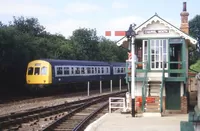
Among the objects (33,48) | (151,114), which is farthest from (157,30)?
(33,48)

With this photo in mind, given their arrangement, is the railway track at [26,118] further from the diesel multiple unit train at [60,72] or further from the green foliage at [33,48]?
the green foliage at [33,48]

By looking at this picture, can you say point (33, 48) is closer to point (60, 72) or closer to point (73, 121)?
point (60, 72)

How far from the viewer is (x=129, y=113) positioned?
1656 centimetres

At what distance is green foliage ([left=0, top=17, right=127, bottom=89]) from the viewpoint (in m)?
28.1

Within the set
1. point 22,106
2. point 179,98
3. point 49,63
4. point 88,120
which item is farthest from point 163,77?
point 49,63

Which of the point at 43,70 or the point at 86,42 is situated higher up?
the point at 86,42

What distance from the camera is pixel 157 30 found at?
56.9ft

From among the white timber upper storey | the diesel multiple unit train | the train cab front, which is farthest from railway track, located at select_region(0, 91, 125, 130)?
the diesel multiple unit train

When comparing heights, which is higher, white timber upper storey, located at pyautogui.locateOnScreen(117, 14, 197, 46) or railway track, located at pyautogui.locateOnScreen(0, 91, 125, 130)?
white timber upper storey, located at pyautogui.locateOnScreen(117, 14, 197, 46)

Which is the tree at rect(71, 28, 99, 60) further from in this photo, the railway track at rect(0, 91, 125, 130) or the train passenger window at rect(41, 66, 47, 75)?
the railway track at rect(0, 91, 125, 130)

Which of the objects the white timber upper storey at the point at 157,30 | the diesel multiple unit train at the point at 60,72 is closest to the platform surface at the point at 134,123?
the white timber upper storey at the point at 157,30

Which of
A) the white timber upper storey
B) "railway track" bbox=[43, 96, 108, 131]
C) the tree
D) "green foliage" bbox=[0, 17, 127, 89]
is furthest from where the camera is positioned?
the tree


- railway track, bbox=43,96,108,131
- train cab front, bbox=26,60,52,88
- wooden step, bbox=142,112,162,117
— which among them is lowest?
railway track, bbox=43,96,108,131

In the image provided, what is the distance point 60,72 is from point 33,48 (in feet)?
14.4
